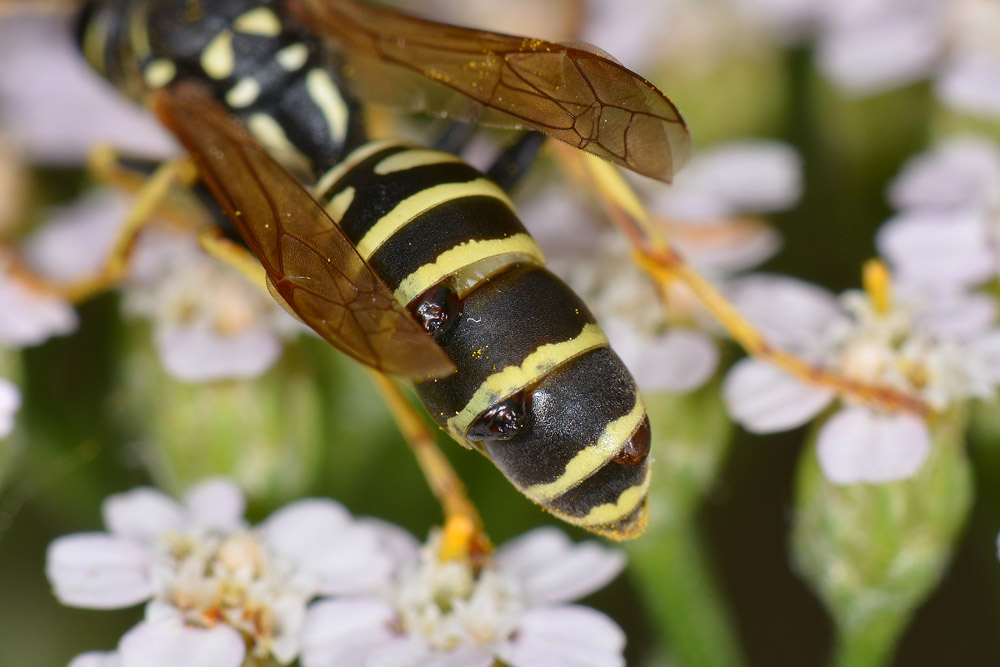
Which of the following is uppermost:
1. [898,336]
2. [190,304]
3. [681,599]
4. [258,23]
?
[258,23]

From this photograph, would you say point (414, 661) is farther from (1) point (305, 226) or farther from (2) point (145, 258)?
(2) point (145, 258)

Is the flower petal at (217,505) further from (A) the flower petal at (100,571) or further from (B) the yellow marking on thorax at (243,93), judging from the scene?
(B) the yellow marking on thorax at (243,93)

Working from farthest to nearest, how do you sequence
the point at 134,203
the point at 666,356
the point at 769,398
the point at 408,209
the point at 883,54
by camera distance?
the point at 883,54 → the point at 134,203 → the point at 666,356 → the point at 769,398 → the point at 408,209

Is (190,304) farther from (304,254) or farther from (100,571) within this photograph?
(304,254)

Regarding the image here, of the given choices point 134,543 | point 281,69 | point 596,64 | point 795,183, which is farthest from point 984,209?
point 134,543

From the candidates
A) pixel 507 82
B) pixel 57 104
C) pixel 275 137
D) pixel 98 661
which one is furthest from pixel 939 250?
pixel 57 104

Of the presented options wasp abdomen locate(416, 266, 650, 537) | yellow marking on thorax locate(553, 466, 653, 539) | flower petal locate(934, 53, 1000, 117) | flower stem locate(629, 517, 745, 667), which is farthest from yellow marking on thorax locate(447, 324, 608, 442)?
flower petal locate(934, 53, 1000, 117)

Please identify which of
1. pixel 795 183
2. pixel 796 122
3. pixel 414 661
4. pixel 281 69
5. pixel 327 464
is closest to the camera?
pixel 414 661
